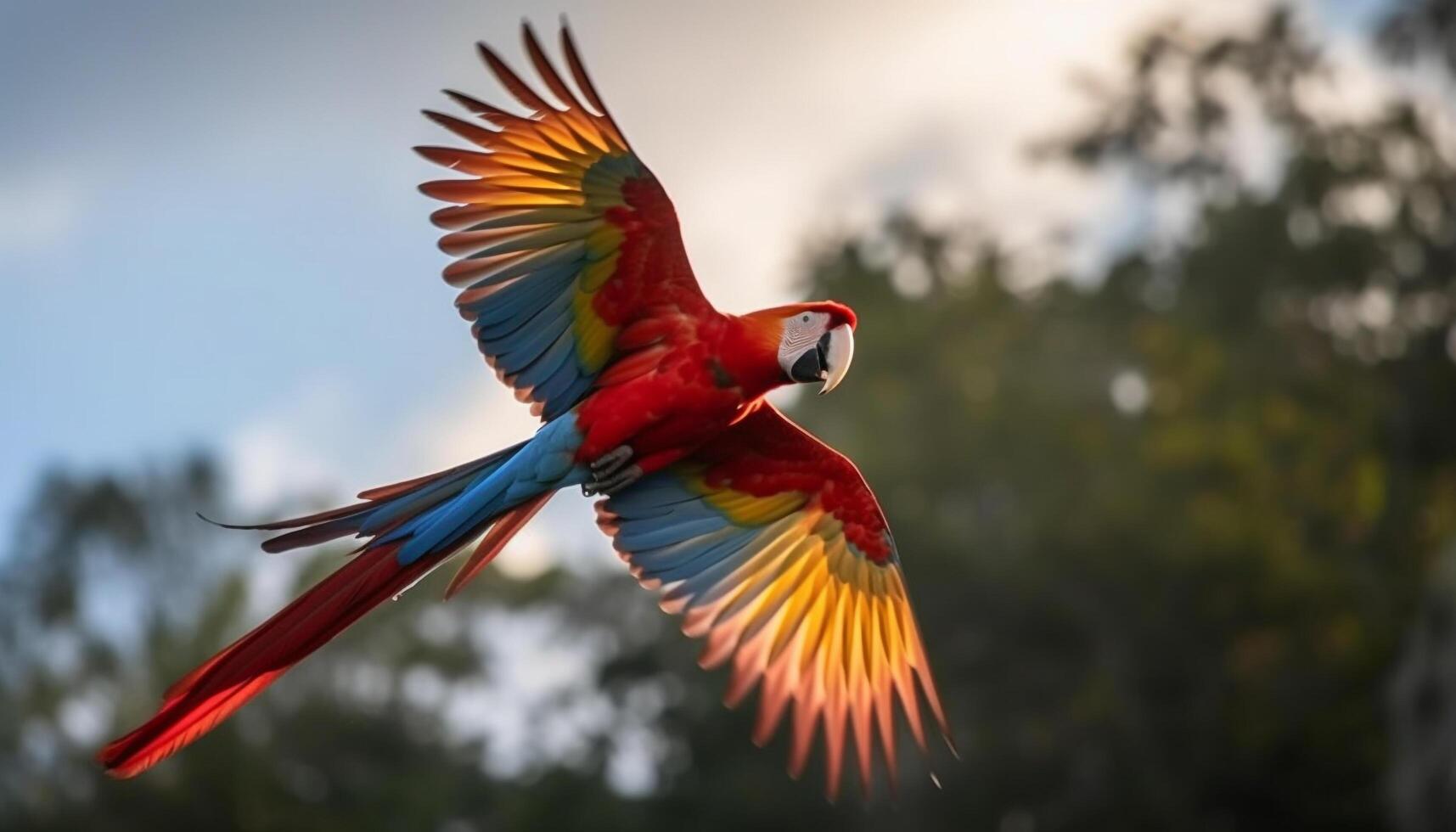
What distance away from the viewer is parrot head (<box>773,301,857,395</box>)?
5293 mm

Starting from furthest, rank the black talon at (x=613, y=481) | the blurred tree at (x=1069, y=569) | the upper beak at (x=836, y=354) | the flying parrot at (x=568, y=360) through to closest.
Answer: the blurred tree at (x=1069, y=569), the black talon at (x=613, y=481), the upper beak at (x=836, y=354), the flying parrot at (x=568, y=360)

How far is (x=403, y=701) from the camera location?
2791cm

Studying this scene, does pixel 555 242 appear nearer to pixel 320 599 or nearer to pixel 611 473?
pixel 611 473

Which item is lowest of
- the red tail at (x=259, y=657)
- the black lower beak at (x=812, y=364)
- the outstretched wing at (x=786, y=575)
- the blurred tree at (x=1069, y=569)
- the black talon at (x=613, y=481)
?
the blurred tree at (x=1069, y=569)

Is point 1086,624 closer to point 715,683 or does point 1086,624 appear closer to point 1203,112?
point 715,683

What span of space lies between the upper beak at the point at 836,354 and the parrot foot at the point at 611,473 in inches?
24.6

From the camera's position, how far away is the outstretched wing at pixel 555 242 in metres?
5.45

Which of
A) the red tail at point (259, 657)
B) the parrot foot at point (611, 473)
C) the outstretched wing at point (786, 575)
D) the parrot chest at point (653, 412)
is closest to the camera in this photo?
the red tail at point (259, 657)

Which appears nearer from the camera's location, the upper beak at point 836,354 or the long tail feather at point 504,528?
the upper beak at point 836,354

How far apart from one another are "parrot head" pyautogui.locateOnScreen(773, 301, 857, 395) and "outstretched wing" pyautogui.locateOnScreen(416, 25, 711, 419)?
282 mm

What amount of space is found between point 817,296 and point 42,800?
493 inches

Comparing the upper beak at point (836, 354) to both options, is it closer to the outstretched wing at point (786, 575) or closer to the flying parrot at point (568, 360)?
the flying parrot at point (568, 360)

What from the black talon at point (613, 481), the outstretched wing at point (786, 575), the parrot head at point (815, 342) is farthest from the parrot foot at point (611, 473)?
the parrot head at point (815, 342)

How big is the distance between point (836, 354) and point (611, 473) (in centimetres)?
76
